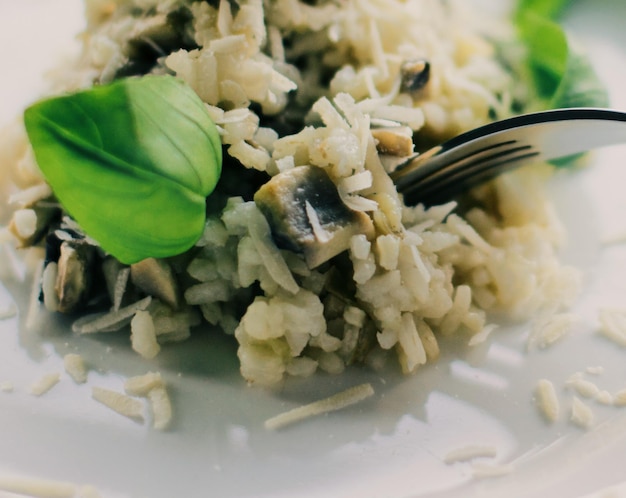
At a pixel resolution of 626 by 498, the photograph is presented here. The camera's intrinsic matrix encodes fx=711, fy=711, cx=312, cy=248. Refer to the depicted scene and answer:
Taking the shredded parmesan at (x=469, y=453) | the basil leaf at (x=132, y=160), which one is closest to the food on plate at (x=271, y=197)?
the basil leaf at (x=132, y=160)


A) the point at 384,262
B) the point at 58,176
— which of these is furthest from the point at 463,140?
the point at 58,176

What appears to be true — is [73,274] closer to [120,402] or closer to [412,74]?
[120,402]

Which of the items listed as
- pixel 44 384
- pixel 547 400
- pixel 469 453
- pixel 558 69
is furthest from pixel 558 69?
pixel 44 384

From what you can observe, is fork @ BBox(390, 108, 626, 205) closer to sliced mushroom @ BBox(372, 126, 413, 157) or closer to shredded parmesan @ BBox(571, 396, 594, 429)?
sliced mushroom @ BBox(372, 126, 413, 157)

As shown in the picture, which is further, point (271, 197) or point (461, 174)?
point (461, 174)

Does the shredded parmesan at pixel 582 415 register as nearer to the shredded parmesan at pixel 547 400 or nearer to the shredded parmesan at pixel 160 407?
the shredded parmesan at pixel 547 400

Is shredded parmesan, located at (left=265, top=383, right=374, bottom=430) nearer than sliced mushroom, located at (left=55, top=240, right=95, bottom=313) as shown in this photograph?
Yes

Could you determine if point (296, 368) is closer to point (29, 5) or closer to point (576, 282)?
point (576, 282)

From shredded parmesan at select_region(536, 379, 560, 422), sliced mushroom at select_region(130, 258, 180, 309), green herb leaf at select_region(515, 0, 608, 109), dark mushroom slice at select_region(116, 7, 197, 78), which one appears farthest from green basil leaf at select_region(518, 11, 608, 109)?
sliced mushroom at select_region(130, 258, 180, 309)

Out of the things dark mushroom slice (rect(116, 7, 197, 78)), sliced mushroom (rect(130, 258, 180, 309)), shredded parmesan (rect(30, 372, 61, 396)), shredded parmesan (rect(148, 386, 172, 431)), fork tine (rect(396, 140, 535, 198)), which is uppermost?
dark mushroom slice (rect(116, 7, 197, 78))
